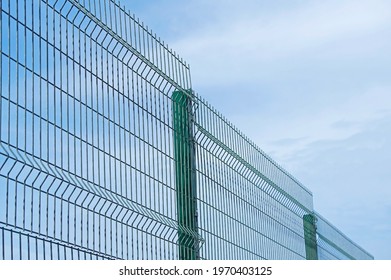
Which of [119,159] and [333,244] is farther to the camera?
[333,244]

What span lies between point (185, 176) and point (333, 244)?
31.0 feet

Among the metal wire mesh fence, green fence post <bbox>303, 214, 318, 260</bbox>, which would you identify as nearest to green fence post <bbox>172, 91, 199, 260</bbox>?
the metal wire mesh fence

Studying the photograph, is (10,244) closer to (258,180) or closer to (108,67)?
(108,67)

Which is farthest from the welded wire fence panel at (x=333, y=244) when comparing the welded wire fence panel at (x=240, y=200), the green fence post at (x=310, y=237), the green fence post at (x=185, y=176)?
the green fence post at (x=185, y=176)

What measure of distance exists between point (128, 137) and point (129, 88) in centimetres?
51

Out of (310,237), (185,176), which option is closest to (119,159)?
(185,176)

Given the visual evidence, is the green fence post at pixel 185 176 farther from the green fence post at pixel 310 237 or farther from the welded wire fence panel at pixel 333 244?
the welded wire fence panel at pixel 333 244

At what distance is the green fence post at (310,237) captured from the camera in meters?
16.4

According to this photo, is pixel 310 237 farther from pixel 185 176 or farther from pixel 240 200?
pixel 185 176

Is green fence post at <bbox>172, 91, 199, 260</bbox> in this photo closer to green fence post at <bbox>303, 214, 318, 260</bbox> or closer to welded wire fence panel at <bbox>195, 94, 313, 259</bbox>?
welded wire fence panel at <bbox>195, 94, 313, 259</bbox>

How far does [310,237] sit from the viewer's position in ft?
55.0

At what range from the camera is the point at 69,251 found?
25.9 feet

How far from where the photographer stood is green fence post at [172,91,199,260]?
10.3 meters

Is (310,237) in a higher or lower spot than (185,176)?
higher
